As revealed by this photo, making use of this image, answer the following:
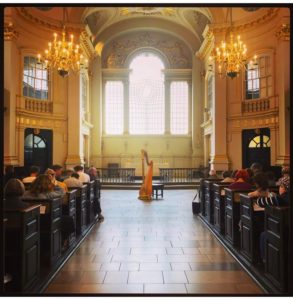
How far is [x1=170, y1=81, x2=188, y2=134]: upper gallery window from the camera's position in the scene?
78.3 ft

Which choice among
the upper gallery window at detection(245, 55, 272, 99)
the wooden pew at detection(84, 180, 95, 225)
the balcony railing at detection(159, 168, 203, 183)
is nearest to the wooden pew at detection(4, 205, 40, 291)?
the wooden pew at detection(84, 180, 95, 225)

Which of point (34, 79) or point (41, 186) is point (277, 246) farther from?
point (34, 79)

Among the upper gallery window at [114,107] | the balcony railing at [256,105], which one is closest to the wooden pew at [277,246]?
the balcony railing at [256,105]

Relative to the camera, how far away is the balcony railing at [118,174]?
20145mm

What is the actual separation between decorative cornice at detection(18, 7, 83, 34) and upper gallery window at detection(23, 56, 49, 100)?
1.51 metres

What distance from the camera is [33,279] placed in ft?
16.2

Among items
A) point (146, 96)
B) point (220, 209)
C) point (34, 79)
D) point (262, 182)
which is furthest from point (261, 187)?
point (146, 96)

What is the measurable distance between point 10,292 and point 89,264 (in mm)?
1646

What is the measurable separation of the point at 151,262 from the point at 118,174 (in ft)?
51.5

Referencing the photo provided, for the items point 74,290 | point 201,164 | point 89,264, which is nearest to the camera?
point 74,290

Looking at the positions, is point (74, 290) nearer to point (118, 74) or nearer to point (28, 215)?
point (28, 215)

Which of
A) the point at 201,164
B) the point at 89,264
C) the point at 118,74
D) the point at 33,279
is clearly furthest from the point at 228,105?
the point at 33,279

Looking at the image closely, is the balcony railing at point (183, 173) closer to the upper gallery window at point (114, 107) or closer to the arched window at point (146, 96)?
the arched window at point (146, 96)

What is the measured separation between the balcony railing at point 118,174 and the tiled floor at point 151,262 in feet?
32.5
